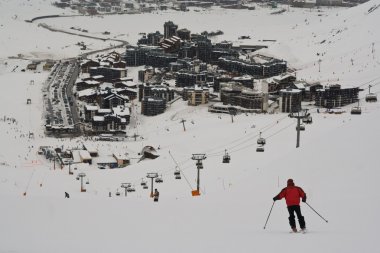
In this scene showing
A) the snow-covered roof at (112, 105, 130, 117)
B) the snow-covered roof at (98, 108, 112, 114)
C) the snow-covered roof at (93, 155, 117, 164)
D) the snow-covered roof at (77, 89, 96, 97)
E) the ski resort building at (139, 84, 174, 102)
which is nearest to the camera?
the snow-covered roof at (93, 155, 117, 164)

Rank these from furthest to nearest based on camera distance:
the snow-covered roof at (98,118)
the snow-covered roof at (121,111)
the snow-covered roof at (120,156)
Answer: the snow-covered roof at (121,111) < the snow-covered roof at (98,118) < the snow-covered roof at (120,156)

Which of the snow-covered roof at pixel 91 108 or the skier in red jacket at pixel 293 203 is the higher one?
the skier in red jacket at pixel 293 203

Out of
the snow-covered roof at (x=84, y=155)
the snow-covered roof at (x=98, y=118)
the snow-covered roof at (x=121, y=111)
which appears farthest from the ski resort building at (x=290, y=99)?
the snow-covered roof at (x=84, y=155)

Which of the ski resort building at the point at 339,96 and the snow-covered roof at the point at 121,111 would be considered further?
the snow-covered roof at the point at 121,111

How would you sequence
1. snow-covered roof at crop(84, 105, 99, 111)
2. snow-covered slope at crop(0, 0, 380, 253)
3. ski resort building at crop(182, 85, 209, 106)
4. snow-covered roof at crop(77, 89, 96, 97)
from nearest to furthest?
snow-covered slope at crop(0, 0, 380, 253)
snow-covered roof at crop(84, 105, 99, 111)
ski resort building at crop(182, 85, 209, 106)
snow-covered roof at crop(77, 89, 96, 97)

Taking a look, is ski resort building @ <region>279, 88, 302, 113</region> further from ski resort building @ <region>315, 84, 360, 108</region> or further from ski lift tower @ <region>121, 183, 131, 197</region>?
ski lift tower @ <region>121, 183, 131, 197</region>

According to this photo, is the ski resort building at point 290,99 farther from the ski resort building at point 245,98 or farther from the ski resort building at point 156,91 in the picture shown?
the ski resort building at point 156,91

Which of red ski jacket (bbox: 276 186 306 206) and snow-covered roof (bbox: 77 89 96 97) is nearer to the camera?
red ski jacket (bbox: 276 186 306 206)

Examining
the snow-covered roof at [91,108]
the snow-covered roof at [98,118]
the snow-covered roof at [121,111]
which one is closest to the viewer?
the snow-covered roof at [98,118]

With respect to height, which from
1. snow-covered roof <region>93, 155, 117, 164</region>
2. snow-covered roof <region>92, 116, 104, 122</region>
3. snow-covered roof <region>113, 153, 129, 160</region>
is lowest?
snow-covered roof <region>93, 155, 117, 164</region>

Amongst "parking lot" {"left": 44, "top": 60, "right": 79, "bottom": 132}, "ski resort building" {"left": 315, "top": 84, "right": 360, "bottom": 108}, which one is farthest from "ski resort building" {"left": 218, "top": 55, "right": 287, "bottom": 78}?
"ski resort building" {"left": 315, "top": 84, "right": 360, "bottom": 108}

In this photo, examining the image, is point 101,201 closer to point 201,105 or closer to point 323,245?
point 323,245

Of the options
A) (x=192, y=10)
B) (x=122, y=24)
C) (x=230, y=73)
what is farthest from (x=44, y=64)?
(x=192, y=10)

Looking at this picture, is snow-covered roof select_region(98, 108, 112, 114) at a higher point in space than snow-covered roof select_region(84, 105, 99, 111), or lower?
higher
